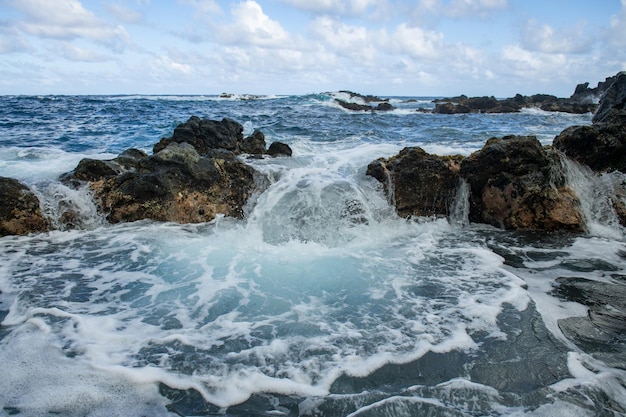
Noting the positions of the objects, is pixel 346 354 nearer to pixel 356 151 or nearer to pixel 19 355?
pixel 19 355

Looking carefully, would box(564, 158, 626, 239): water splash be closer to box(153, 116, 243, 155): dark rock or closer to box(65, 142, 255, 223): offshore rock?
box(65, 142, 255, 223): offshore rock

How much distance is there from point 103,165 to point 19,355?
485 centimetres

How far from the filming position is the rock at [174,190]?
6.66 meters

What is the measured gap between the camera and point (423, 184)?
7.05 metres

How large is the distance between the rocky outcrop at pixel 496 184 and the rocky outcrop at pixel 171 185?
277 centimetres

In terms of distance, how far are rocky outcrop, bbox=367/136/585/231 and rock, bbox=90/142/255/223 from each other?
9.27 ft

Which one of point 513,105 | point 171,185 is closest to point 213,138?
point 171,185

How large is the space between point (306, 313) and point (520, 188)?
14.6ft

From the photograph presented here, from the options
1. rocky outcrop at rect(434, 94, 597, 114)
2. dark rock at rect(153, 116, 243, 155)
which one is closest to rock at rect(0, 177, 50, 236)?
dark rock at rect(153, 116, 243, 155)

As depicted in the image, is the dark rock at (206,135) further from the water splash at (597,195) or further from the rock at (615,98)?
the rock at (615,98)

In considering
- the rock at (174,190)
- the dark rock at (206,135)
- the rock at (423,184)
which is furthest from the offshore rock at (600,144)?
the dark rock at (206,135)

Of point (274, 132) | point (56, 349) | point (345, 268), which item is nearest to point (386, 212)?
point (345, 268)

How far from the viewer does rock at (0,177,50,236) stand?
19.4 feet

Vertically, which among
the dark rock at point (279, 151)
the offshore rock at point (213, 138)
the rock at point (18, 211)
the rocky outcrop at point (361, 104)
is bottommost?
the rock at point (18, 211)
